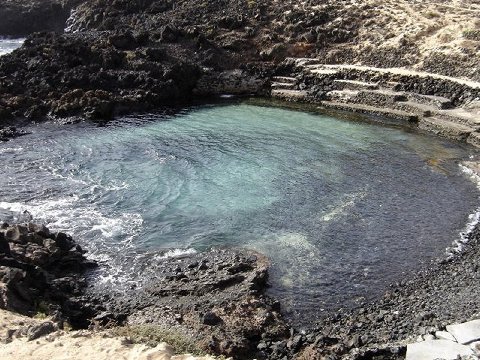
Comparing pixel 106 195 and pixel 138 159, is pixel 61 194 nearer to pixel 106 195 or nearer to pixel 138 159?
pixel 106 195

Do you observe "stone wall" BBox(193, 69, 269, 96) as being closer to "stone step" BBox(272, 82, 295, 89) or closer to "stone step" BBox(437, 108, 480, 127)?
"stone step" BBox(272, 82, 295, 89)

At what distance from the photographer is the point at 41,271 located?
54.2 ft

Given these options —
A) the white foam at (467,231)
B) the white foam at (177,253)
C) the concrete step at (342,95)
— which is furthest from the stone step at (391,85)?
the white foam at (177,253)

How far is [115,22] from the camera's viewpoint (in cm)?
5088

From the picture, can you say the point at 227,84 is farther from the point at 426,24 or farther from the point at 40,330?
the point at 40,330

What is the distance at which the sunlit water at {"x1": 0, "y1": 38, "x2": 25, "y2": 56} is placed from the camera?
48816mm

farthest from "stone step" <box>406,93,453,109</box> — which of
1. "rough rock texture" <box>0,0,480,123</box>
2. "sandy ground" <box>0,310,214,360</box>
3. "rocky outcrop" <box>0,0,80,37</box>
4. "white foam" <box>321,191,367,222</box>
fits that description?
"rocky outcrop" <box>0,0,80,37</box>

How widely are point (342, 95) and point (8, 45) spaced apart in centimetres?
3522

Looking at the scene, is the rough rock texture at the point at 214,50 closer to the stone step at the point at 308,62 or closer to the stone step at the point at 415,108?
the stone step at the point at 308,62

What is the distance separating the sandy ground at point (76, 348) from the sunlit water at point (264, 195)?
4943 millimetres

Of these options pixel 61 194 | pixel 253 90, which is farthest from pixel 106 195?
pixel 253 90

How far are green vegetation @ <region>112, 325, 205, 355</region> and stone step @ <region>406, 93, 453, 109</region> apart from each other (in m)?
25.2

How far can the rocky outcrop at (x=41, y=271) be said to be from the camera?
47.9 ft

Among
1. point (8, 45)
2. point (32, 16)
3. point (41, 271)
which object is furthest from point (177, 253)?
point (32, 16)
